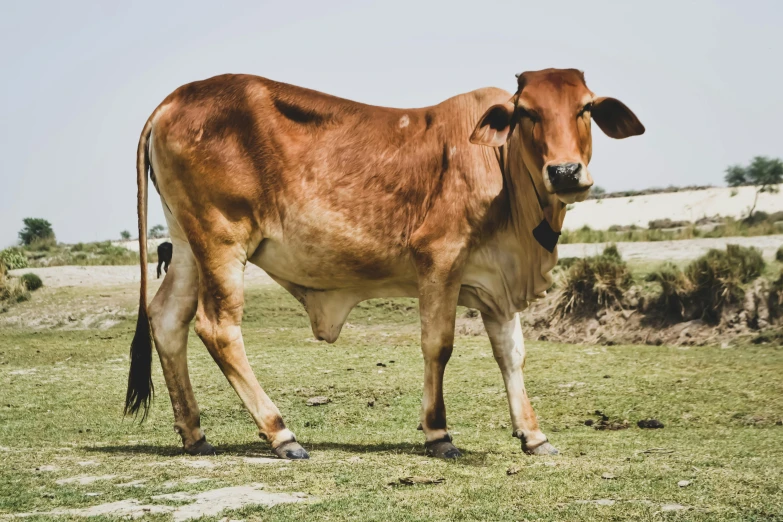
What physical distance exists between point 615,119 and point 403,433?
305 centimetres

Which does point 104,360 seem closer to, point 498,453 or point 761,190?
point 498,453

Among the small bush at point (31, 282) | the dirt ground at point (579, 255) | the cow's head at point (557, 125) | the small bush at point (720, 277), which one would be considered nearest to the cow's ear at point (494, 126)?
the cow's head at point (557, 125)

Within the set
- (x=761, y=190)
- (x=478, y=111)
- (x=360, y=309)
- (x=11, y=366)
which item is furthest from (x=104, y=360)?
(x=761, y=190)

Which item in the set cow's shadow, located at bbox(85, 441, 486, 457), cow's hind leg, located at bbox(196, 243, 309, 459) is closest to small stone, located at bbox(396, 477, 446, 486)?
cow's shadow, located at bbox(85, 441, 486, 457)

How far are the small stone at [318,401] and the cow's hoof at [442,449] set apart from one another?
275 centimetres

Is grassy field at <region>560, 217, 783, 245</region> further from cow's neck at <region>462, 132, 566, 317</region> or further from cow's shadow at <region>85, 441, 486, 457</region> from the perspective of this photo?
cow's shadow at <region>85, 441, 486, 457</region>

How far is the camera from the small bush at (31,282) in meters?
19.9

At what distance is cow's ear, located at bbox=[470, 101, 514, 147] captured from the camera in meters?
7.38

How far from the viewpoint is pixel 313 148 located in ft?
26.2

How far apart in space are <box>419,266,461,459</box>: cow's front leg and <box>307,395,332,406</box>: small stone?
8.90 ft

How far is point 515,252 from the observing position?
7852 millimetres

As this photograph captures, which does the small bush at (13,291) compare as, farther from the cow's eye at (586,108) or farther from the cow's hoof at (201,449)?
the cow's eye at (586,108)

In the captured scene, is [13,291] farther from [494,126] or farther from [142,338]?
[494,126]

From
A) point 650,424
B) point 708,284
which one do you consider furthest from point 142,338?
point 708,284
